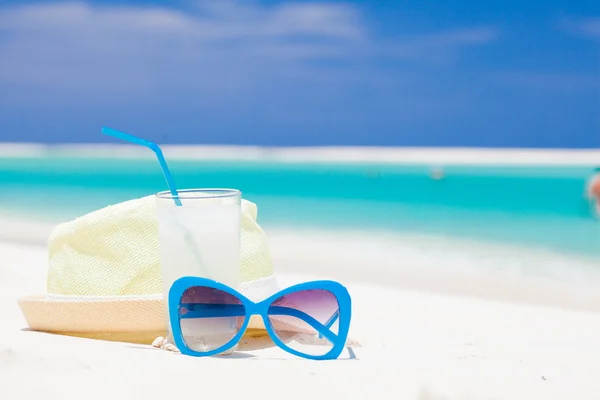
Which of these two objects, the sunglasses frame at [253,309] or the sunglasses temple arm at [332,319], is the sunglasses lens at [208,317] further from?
the sunglasses temple arm at [332,319]

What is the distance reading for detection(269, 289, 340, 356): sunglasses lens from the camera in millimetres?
2150

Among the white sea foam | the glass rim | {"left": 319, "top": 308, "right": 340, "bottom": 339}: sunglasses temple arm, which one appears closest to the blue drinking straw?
the glass rim

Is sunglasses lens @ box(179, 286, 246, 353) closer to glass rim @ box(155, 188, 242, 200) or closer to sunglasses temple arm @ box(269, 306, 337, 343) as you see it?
sunglasses temple arm @ box(269, 306, 337, 343)

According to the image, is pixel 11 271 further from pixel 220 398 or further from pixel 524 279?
pixel 524 279

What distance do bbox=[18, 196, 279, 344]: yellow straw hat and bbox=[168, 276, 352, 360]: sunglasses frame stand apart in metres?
0.19

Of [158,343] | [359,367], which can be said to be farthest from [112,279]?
[359,367]

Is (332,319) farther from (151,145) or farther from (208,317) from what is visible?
(151,145)

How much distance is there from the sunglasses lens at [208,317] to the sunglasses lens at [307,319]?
0.40 feet

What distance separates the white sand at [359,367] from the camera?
173 cm

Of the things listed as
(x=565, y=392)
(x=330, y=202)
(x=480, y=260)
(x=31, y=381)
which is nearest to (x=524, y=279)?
(x=480, y=260)

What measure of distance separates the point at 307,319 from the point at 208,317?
0.31m

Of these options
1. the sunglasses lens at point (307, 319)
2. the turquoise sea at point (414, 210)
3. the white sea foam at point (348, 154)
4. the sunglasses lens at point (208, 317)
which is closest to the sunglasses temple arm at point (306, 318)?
the sunglasses lens at point (307, 319)

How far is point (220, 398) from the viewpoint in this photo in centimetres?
167

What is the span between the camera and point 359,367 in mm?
1989
